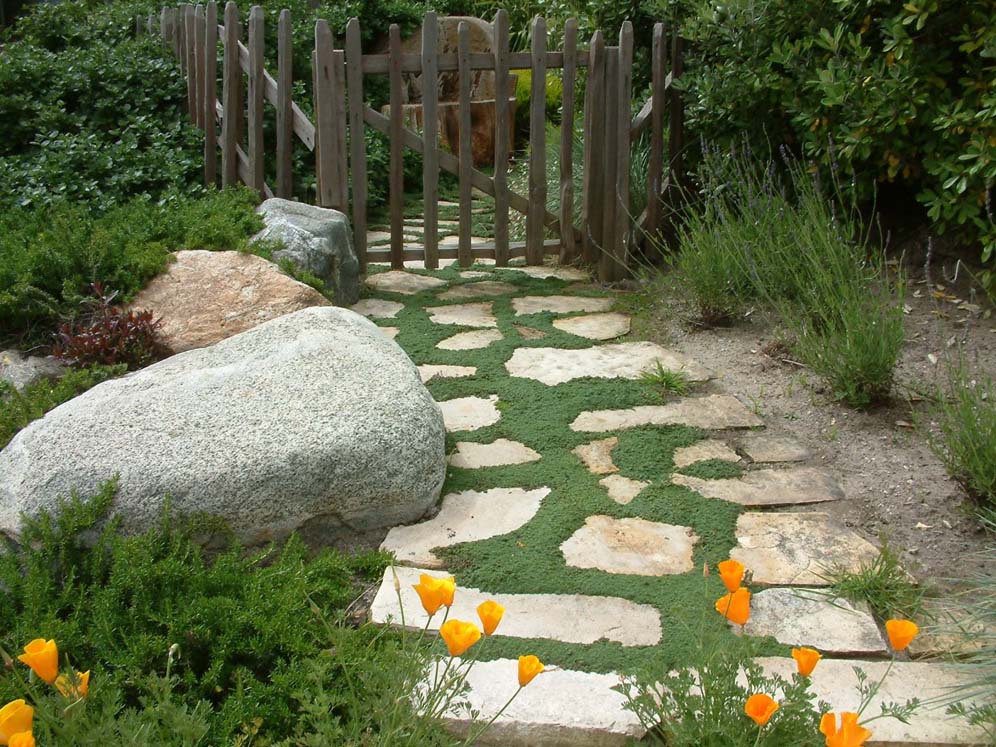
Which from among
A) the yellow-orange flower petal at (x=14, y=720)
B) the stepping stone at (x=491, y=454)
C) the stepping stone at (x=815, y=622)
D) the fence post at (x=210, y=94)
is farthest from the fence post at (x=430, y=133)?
the yellow-orange flower petal at (x=14, y=720)

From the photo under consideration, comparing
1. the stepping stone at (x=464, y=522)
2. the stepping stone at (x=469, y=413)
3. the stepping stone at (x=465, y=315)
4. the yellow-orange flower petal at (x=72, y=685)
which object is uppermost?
the yellow-orange flower petal at (x=72, y=685)

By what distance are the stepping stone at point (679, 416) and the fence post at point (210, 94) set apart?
13.5ft

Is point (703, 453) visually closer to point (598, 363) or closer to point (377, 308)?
point (598, 363)

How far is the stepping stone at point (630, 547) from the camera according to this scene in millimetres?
3037

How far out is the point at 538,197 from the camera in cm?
631

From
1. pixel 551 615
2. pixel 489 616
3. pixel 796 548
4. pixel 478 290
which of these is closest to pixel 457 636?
pixel 489 616

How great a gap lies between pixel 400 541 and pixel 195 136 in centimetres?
567

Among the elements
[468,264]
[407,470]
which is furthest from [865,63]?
[407,470]

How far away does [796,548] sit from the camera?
313 cm

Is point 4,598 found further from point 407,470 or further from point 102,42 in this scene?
point 102,42

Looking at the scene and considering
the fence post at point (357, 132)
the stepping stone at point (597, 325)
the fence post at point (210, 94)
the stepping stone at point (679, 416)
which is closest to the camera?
the stepping stone at point (679, 416)

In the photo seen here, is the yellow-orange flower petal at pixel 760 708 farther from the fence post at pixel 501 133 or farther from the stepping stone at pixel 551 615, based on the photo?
the fence post at pixel 501 133

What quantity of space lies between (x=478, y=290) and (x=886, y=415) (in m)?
2.88

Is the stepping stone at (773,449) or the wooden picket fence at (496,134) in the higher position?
the wooden picket fence at (496,134)
